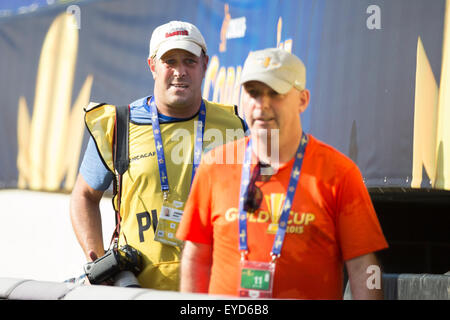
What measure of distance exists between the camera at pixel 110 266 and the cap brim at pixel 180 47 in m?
0.92

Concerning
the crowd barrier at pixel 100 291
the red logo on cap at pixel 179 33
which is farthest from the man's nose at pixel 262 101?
the red logo on cap at pixel 179 33

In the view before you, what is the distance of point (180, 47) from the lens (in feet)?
11.2

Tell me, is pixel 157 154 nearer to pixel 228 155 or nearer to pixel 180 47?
pixel 180 47

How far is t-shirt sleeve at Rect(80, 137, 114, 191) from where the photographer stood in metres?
3.55

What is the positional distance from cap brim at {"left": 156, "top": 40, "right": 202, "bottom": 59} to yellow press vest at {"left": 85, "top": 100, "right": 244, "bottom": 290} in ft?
1.04

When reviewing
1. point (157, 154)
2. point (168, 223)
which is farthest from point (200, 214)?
point (157, 154)

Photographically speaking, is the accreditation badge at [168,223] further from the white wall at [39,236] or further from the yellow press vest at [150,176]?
the white wall at [39,236]

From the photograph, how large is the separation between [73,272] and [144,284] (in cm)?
517

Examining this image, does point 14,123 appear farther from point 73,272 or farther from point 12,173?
point 73,272

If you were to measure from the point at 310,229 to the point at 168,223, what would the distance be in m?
1.07

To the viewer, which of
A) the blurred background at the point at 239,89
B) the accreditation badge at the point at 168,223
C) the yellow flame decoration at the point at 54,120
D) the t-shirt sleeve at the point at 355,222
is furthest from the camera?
the yellow flame decoration at the point at 54,120

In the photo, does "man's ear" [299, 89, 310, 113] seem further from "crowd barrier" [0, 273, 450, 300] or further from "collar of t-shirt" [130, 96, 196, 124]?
"collar of t-shirt" [130, 96, 196, 124]

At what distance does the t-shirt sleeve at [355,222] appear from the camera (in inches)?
93.4
